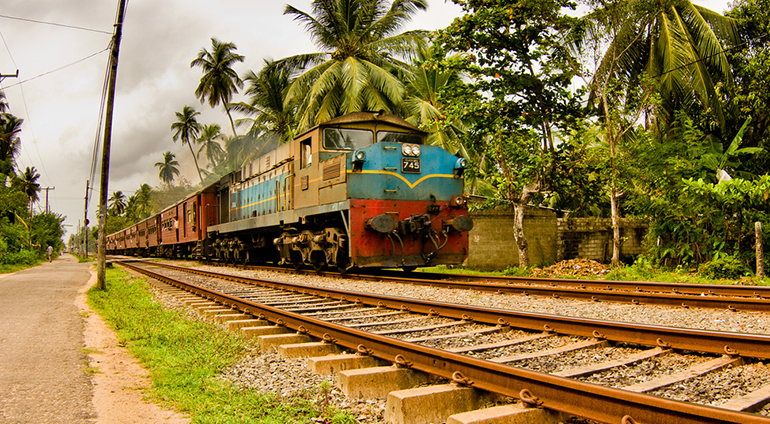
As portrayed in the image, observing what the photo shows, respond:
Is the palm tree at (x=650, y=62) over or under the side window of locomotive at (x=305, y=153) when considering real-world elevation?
over

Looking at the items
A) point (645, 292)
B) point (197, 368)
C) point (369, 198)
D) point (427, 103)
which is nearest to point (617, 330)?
point (197, 368)

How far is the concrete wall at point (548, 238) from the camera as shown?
15.4 m

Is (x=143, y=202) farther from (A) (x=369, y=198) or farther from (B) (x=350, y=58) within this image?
(A) (x=369, y=198)

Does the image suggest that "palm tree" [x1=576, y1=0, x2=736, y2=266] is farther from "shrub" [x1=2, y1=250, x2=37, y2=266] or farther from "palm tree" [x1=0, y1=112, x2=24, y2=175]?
"palm tree" [x1=0, y1=112, x2=24, y2=175]

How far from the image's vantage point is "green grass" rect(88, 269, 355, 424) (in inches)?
117

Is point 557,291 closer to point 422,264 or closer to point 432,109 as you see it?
point 422,264

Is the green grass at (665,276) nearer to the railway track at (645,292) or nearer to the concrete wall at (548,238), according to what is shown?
the railway track at (645,292)

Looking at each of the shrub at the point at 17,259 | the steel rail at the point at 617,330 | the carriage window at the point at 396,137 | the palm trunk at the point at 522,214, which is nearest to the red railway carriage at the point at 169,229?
the shrub at the point at 17,259

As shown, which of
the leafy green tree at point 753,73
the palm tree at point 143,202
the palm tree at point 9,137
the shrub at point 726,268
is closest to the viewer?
the shrub at point 726,268

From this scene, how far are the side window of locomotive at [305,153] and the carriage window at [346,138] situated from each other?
0.64 m

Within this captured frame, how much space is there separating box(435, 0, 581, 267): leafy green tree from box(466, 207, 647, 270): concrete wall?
1938 mm

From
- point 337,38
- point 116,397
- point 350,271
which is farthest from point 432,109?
point 116,397

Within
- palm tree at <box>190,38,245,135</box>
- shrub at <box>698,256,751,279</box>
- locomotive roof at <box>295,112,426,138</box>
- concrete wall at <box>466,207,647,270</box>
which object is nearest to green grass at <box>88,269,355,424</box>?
locomotive roof at <box>295,112,426,138</box>

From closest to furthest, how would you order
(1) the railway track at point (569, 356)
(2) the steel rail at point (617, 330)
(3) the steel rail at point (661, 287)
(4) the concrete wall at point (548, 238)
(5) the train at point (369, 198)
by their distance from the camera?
(1) the railway track at point (569, 356)
(2) the steel rail at point (617, 330)
(3) the steel rail at point (661, 287)
(5) the train at point (369, 198)
(4) the concrete wall at point (548, 238)
